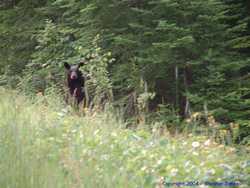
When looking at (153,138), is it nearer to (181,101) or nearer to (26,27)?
(181,101)

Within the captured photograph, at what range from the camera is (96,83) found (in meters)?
11.3

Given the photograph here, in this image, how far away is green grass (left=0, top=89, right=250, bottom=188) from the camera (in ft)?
15.6

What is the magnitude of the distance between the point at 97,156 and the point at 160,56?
21.5ft

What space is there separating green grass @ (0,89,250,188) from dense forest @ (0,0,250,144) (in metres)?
3.52

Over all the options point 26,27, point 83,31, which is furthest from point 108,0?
point 26,27

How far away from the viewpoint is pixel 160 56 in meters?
11.8

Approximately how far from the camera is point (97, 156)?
215 inches

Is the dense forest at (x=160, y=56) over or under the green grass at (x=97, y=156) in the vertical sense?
under

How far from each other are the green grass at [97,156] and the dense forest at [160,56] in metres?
3.52

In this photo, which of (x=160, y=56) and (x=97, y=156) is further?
(x=160, y=56)

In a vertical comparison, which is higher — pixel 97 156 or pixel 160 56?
pixel 97 156

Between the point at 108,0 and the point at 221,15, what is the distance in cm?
267

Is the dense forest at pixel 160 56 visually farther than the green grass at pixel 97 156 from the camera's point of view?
Yes

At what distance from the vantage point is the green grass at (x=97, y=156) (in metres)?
4.76
